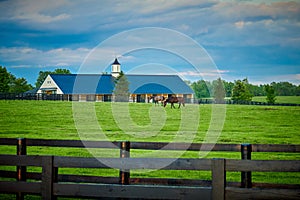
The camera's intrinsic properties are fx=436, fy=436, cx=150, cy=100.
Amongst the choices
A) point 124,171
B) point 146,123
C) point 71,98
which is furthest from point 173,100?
point 124,171

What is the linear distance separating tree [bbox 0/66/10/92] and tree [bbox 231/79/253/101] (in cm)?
1043

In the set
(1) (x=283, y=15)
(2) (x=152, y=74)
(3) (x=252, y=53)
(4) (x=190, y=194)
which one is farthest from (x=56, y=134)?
(4) (x=190, y=194)

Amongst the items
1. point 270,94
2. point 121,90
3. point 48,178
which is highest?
point 121,90

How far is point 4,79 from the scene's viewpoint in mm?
20141

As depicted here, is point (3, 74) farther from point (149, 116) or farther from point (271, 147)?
point (271, 147)

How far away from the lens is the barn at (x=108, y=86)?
67.6 feet

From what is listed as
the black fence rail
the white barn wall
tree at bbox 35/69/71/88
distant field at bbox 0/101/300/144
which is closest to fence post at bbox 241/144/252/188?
distant field at bbox 0/101/300/144

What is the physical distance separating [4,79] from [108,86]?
20.7 ft

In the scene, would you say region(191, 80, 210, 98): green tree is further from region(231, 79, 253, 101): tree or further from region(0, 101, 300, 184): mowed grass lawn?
region(231, 79, 253, 101): tree

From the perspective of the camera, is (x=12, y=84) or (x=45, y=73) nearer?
(x=12, y=84)

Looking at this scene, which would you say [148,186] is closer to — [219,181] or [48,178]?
[219,181]

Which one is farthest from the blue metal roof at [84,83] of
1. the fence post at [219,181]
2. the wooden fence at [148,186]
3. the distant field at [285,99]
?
the fence post at [219,181]

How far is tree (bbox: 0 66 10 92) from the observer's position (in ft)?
64.7

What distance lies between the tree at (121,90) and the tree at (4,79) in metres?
5.43
